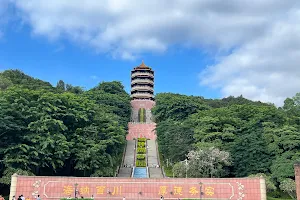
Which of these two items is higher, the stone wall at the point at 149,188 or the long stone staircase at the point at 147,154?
the long stone staircase at the point at 147,154

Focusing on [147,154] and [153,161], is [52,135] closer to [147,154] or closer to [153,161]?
[153,161]

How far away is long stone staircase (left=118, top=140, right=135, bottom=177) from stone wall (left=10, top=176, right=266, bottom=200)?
24.6ft

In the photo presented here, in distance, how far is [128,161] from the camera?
31.3 metres

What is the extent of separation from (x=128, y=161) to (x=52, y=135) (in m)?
11.6

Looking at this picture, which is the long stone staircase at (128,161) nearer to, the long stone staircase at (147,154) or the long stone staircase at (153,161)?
the long stone staircase at (147,154)

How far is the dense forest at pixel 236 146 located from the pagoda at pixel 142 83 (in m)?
26.0

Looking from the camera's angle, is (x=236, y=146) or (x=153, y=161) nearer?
(x=236, y=146)

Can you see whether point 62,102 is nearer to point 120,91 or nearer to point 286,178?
point 286,178

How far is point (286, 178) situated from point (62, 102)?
16431 millimetres

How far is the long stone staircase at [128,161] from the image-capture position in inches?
1086

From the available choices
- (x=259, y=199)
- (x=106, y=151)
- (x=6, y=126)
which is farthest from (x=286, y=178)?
(x=6, y=126)

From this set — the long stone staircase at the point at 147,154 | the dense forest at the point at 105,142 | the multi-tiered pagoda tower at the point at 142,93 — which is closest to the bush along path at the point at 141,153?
the long stone staircase at the point at 147,154

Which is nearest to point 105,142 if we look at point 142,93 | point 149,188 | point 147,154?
point 149,188

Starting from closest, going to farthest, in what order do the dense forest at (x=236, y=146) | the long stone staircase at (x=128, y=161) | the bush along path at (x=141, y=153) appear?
the dense forest at (x=236, y=146), the long stone staircase at (x=128, y=161), the bush along path at (x=141, y=153)
